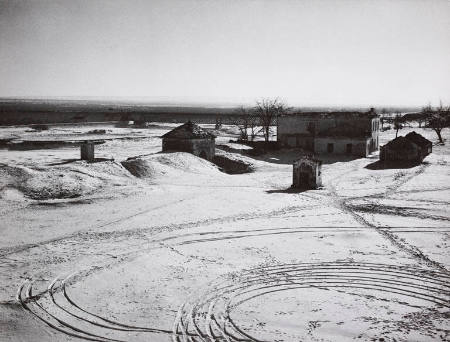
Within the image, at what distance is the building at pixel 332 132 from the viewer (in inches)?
1882

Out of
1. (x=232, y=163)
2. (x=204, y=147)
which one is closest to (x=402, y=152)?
(x=232, y=163)

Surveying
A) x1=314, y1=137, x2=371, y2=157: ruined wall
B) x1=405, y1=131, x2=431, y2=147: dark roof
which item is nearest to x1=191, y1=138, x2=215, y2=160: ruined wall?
x1=314, y1=137, x2=371, y2=157: ruined wall

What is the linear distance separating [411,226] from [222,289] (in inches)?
457

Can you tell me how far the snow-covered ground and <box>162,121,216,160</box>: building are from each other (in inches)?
293

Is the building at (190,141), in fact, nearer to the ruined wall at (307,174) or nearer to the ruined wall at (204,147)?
the ruined wall at (204,147)

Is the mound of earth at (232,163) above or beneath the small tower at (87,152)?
beneath

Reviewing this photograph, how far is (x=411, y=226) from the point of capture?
21.9 meters

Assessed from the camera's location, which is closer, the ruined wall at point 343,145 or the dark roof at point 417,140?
the dark roof at point 417,140

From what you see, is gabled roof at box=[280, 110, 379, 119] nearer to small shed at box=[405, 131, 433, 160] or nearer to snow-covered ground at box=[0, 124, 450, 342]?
small shed at box=[405, 131, 433, 160]

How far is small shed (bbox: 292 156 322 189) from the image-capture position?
31.5 meters

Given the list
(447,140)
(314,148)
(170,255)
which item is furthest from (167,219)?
(447,140)

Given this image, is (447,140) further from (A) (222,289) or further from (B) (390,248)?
(A) (222,289)

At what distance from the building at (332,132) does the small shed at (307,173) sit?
57.0 feet

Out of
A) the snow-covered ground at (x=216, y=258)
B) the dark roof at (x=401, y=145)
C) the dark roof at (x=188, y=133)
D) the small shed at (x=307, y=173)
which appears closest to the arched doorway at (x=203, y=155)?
the dark roof at (x=188, y=133)
